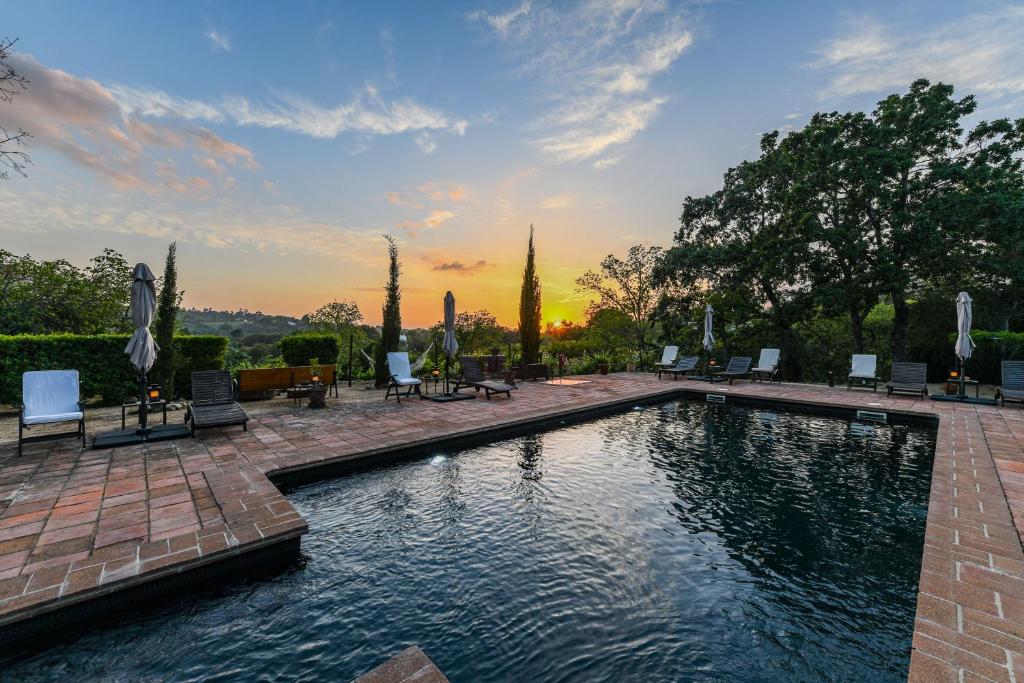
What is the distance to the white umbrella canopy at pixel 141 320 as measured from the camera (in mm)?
5820

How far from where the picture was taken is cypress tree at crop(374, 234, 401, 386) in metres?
12.2

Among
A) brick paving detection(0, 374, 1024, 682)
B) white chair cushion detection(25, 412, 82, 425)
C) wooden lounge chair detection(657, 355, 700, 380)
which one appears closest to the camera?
brick paving detection(0, 374, 1024, 682)

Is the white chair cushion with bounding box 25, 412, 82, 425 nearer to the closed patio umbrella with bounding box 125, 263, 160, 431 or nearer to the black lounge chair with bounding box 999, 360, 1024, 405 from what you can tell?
the closed patio umbrella with bounding box 125, 263, 160, 431

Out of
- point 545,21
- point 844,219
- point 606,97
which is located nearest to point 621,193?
point 606,97

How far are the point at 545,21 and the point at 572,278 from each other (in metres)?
10.8

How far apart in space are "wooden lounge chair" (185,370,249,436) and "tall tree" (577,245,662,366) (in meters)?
15.0

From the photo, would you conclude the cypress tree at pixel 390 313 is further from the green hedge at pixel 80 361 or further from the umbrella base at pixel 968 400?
the umbrella base at pixel 968 400

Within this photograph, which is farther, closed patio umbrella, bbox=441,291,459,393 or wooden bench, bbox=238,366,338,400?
closed patio umbrella, bbox=441,291,459,393

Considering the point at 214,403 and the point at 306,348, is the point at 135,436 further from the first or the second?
the point at 306,348

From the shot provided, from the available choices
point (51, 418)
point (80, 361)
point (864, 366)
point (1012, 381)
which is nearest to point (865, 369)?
point (864, 366)

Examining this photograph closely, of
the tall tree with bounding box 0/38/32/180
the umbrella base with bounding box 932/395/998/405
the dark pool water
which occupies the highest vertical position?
the tall tree with bounding box 0/38/32/180

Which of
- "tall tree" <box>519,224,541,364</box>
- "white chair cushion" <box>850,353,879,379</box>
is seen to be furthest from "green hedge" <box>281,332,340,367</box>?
"white chair cushion" <box>850,353,879,379</box>

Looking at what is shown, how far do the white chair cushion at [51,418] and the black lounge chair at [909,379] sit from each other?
1642 cm

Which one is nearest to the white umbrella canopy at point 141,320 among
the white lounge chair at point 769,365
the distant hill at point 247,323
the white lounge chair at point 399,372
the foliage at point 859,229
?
the white lounge chair at point 399,372
